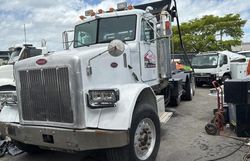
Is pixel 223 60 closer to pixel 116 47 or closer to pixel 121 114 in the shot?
pixel 116 47

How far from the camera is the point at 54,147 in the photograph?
167 inches

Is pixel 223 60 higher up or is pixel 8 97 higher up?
pixel 223 60

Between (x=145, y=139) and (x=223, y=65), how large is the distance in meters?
12.4

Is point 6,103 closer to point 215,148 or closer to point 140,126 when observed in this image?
point 140,126

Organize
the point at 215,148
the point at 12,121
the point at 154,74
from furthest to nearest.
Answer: the point at 154,74
the point at 215,148
the point at 12,121

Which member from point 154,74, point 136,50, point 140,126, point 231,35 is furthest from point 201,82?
point 231,35

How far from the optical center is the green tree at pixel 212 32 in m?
33.9

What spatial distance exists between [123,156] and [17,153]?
8.85 feet

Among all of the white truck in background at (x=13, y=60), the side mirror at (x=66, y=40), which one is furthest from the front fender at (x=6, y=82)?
the side mirror at (x=66, y=40)

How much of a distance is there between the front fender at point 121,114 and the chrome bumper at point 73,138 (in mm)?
87

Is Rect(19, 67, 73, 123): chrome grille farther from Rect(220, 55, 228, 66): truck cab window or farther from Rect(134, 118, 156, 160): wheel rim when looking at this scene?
Rect(220, 55, 228, 66): truck cab window

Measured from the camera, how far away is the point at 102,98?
159 inches

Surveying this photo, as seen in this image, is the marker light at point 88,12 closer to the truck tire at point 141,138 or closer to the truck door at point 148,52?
the truck door at point 148,52

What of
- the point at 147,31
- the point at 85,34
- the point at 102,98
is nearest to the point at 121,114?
the point at 102,98
